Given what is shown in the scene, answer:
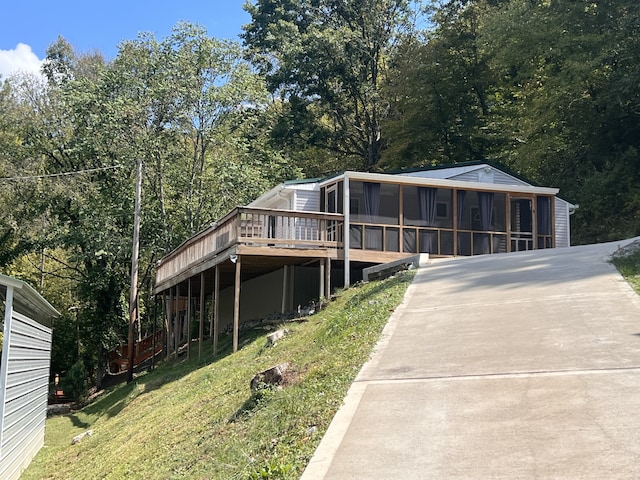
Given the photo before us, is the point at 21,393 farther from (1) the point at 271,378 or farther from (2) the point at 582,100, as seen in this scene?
(2) the point at 582,100

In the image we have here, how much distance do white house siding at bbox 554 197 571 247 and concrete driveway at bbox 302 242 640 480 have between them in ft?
33.3

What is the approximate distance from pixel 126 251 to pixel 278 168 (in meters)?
8.30

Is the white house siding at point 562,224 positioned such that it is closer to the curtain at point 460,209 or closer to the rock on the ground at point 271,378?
the curtain at point 460,209

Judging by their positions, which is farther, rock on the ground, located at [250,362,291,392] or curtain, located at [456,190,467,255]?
curtain, located at [456,190,467,255]

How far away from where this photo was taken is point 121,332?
3053 cm

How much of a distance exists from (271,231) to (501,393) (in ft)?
38.5

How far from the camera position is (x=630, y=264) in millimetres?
11078

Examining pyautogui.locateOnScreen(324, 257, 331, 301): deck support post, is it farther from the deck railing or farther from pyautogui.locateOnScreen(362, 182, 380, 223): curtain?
pyautogui.locateOnScreen(362, 182, 380, 223): curtain

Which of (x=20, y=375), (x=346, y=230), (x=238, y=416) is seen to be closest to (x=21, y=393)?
(x=20, y=375)

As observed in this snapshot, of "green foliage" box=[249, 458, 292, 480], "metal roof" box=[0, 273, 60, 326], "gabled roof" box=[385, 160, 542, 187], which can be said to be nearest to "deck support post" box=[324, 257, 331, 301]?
"gabled roof" box=[385, 160, 542, 187]

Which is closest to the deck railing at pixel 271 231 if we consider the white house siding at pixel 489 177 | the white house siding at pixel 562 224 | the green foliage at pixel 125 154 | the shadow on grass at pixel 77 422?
the white house siding at pixel 489 177

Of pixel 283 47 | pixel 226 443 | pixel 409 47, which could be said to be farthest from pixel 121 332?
pixel 226 443

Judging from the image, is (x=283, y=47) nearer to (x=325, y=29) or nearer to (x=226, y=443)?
(x=325, y=29)

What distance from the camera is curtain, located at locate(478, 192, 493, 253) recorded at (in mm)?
18922
